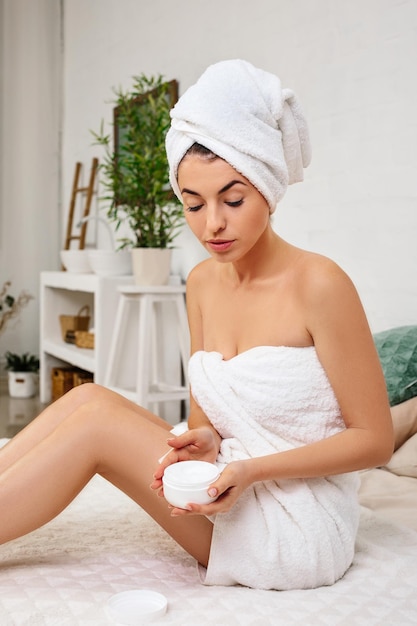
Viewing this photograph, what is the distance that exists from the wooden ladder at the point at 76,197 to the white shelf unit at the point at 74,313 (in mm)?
381

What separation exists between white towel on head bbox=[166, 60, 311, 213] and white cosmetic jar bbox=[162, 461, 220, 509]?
47cm

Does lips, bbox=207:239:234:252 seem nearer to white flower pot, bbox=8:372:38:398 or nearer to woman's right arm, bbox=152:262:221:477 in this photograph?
woman's right arm, bbox=152:262:221:477

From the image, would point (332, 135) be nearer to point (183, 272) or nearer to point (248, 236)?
point (183, 272)

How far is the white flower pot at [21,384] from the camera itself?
4797mm

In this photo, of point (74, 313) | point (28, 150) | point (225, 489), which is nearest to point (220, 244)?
point (225, 489)

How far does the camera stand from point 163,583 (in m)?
1.33

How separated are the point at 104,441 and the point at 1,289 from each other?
4.30 meters

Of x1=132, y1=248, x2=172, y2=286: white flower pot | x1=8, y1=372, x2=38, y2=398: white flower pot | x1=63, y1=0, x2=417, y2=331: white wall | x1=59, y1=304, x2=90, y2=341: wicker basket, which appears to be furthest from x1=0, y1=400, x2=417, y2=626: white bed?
x1=8, y1=372, x2=38, y2=398: white flower pot

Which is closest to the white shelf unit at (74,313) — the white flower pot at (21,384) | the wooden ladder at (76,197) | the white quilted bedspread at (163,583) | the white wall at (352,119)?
the white flower pot at (21,384)

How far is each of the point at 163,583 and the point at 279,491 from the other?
256 millimetres

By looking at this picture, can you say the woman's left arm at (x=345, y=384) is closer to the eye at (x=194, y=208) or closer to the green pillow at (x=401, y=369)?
the eye at (x=194, y=208)

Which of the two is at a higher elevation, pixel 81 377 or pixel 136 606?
pixel 136 606

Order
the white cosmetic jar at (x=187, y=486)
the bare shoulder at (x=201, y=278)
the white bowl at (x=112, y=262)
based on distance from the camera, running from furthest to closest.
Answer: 1. the white bowl at (x=112, y=262)
2. the bare shoulder at (x=201, y=278)
3. the white cosmetic jar at (x=187, y=486)

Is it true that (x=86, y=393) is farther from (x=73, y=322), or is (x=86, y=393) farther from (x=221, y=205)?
(x=73, y=322)
